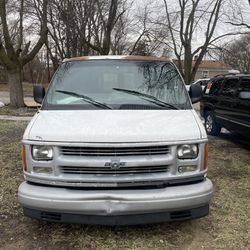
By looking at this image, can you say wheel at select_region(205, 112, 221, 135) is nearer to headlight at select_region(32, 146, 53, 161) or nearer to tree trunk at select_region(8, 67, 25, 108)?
headlight at select_region(32, 146, 53, 161)

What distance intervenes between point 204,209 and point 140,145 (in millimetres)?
1029

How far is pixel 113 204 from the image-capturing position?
3553mm

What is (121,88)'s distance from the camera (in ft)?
15.9

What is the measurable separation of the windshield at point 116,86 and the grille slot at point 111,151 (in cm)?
91

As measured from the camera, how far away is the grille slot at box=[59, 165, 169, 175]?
3611mm

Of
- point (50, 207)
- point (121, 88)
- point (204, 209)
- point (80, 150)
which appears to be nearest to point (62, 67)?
point (121, 88)

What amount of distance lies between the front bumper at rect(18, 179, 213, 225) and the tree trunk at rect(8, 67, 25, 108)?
1348 cm

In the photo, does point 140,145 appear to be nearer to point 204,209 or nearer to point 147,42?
point 204,209

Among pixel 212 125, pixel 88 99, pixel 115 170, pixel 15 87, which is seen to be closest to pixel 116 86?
pixel 88 99

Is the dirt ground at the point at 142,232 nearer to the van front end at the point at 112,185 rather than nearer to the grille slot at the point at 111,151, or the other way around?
the van front end at the point at 112,185

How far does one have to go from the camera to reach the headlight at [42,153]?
369 cm

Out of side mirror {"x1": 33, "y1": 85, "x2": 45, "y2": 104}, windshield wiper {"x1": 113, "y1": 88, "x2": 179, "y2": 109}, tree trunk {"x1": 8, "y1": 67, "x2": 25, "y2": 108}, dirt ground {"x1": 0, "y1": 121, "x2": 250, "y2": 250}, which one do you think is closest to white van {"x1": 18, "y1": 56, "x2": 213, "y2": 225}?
dirt ground {"x1": 0, "y1": 121, "x2": 250, "y2": 250}

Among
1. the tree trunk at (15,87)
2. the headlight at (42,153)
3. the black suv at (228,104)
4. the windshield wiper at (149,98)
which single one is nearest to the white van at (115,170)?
the headlight at (42,153)

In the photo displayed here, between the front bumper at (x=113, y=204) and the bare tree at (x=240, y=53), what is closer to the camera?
the front bumper at (x=113, y=204)
